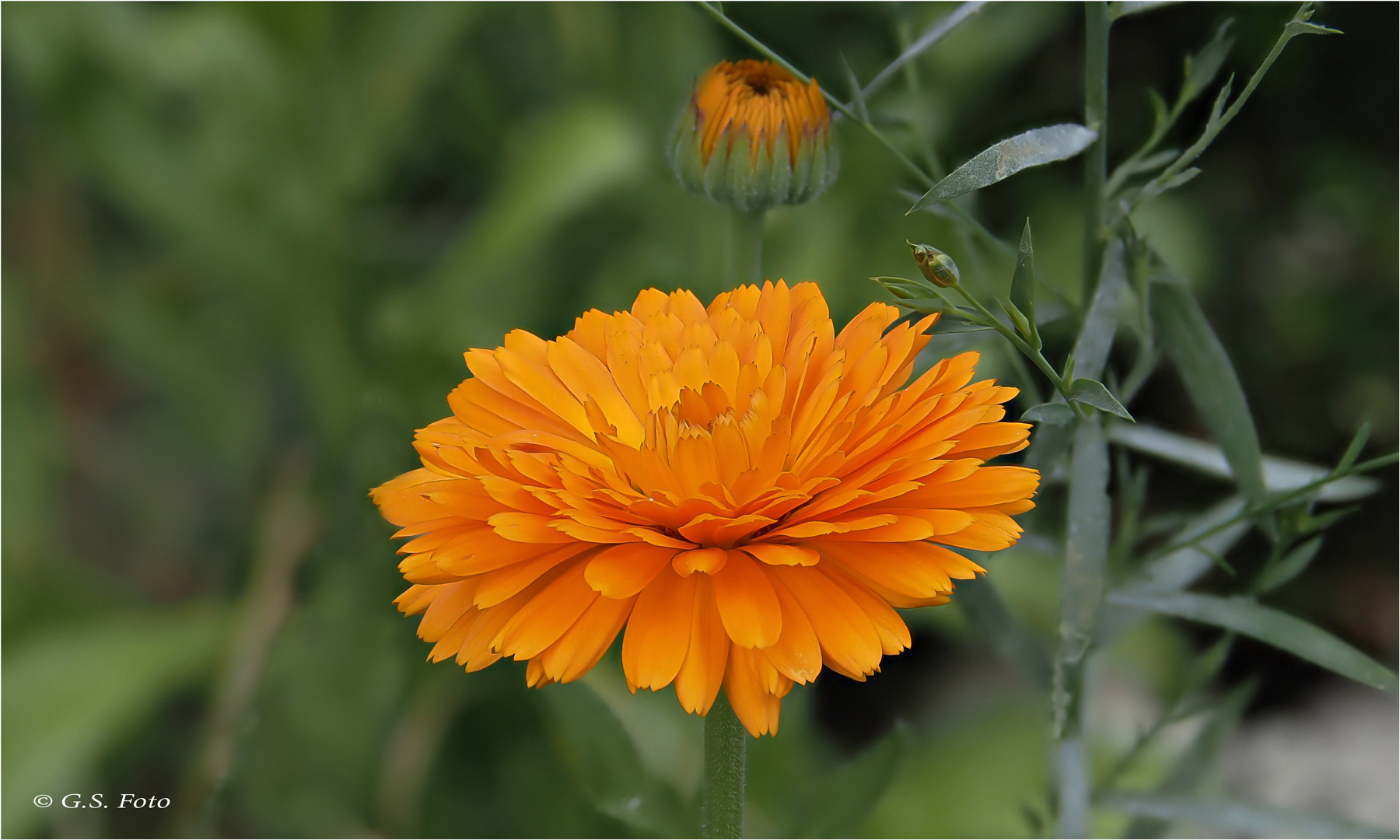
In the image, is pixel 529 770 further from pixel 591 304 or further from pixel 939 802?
pixel 591 304

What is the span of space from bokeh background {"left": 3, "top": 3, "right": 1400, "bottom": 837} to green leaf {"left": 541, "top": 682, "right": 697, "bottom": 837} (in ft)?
0.87

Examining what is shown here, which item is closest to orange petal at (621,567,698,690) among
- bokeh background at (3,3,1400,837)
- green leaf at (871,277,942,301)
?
green leaf at (871,277,942,301)

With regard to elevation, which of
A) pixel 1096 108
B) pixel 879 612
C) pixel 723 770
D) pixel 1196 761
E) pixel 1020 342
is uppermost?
pixel 1096 108

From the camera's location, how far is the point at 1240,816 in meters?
0.66

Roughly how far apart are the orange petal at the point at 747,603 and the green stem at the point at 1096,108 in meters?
0.28

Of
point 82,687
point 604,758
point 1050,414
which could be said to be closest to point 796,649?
point 1050,414

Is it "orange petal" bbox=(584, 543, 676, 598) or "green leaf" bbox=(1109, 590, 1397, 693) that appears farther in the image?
"green leaf" bbox=(1109, 590, 1397, 693)

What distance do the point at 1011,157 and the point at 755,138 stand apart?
0.17 metres

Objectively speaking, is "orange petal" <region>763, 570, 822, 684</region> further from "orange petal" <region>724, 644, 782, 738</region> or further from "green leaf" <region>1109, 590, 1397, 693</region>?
"green leaf" <region>1109, 590, 1397, 693</region>

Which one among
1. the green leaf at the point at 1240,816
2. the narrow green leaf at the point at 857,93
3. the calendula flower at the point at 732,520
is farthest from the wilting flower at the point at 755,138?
the green leaf at the point at 1240,816

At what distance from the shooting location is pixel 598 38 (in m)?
1.50

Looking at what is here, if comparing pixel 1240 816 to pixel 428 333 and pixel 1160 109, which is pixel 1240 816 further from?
pixel 428 333

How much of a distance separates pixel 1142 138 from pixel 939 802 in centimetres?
71

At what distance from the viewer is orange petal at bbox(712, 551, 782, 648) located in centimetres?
44
